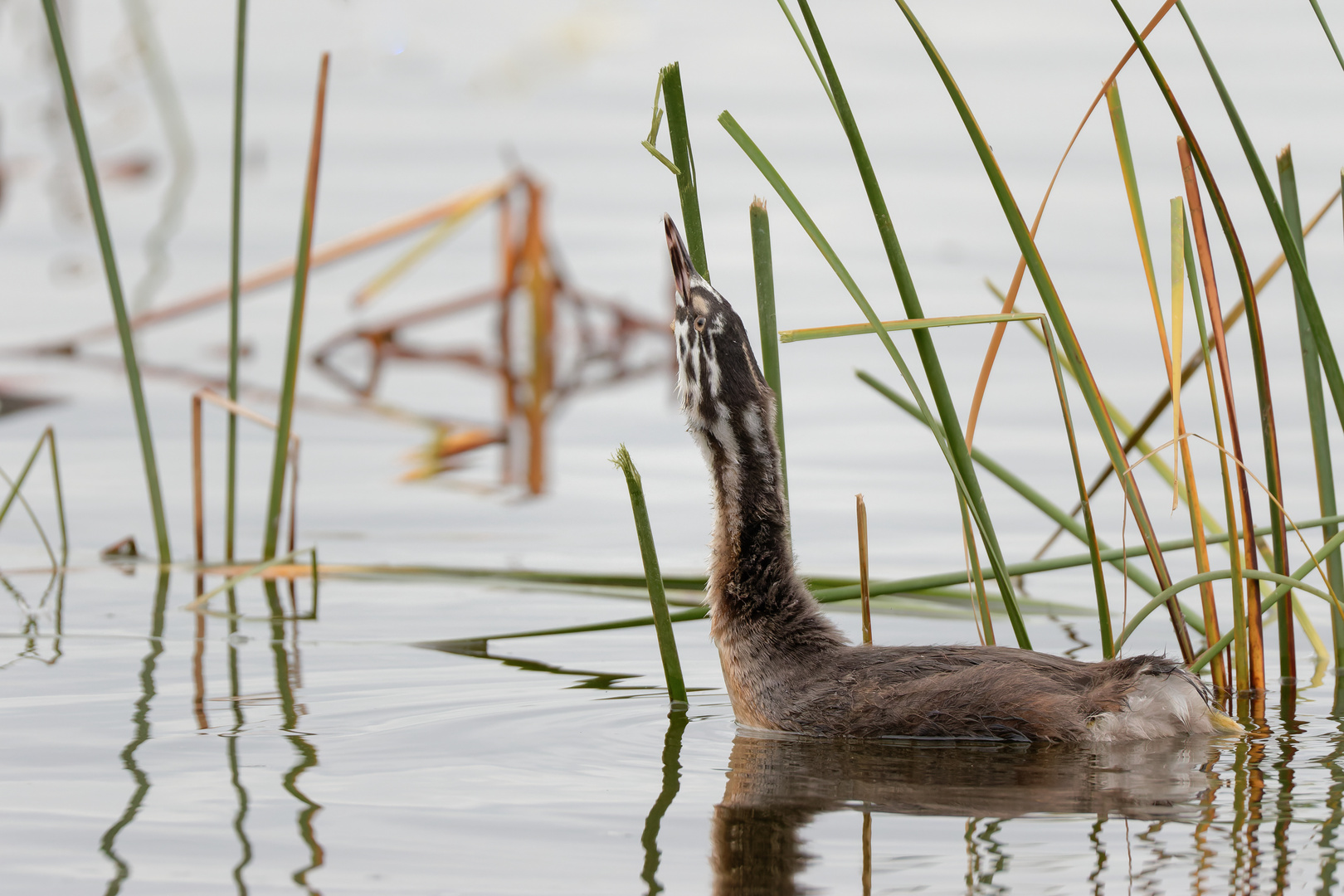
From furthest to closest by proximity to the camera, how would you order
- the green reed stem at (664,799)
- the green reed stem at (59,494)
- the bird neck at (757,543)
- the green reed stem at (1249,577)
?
the green reed stem at (59,494) → the bird neck at (757,543) → the green reed stem at (1249,577) → the green reed stem at (664,799)

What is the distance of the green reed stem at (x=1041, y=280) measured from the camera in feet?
16.1

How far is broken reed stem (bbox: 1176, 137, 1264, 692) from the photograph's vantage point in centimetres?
543

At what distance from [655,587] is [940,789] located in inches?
39.4

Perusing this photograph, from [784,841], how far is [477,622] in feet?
9.16

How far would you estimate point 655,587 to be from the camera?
5.27m

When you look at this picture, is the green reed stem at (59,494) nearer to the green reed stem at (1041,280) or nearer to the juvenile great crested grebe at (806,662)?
the juvenile great crested grebe at (806,662)

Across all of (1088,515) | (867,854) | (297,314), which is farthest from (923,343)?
(297,314)

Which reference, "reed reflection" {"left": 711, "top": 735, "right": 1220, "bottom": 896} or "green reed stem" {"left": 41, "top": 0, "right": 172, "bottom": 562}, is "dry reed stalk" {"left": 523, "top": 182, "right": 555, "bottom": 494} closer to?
"green reed stem" {"left": 41, "top": 0, "right": 172, "bottom": 562}

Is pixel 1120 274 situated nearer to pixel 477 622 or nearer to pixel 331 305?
pixel 331 305

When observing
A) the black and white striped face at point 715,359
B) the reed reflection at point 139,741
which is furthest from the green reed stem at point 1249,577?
the reed reflection at point 139,741

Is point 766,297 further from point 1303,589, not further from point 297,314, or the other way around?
point 297,314

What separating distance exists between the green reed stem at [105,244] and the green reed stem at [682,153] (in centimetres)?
191

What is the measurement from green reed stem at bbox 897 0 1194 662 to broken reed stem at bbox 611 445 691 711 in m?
1.18

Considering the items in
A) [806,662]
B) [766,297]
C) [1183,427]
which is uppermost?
[766,297]
